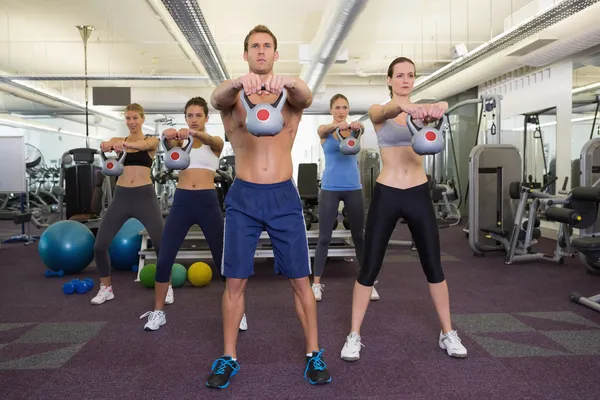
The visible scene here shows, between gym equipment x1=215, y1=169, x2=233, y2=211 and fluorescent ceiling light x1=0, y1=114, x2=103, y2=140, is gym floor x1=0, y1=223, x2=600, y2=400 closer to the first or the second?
gym equipment x1=215, y1=169, x2=233, y2=211

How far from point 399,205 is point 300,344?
3.07 feet

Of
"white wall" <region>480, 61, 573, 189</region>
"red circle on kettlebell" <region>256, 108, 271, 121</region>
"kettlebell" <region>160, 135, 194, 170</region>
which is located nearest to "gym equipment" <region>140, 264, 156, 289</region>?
"kettlebell" <region>160, 135, 194, 170</region>

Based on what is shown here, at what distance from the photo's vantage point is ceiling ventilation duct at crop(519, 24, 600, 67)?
16.8 ft

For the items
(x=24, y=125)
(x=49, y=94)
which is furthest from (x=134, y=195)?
(x=24, y=125)

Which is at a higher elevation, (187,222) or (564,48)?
(564,48)

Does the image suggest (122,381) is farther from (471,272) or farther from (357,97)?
(357,97)

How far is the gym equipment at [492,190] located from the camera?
5.31 meters

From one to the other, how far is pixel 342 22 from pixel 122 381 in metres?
4.52

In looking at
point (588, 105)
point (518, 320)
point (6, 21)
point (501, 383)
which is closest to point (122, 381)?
point (501, 383)

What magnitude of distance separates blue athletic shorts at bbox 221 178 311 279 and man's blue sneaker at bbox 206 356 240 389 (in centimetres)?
38

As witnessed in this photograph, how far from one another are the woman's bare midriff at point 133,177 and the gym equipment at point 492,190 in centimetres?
365

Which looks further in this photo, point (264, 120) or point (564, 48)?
point (564, 48)

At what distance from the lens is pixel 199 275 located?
3.89m

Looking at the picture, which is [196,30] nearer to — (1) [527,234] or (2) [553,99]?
(1) [527,234]
